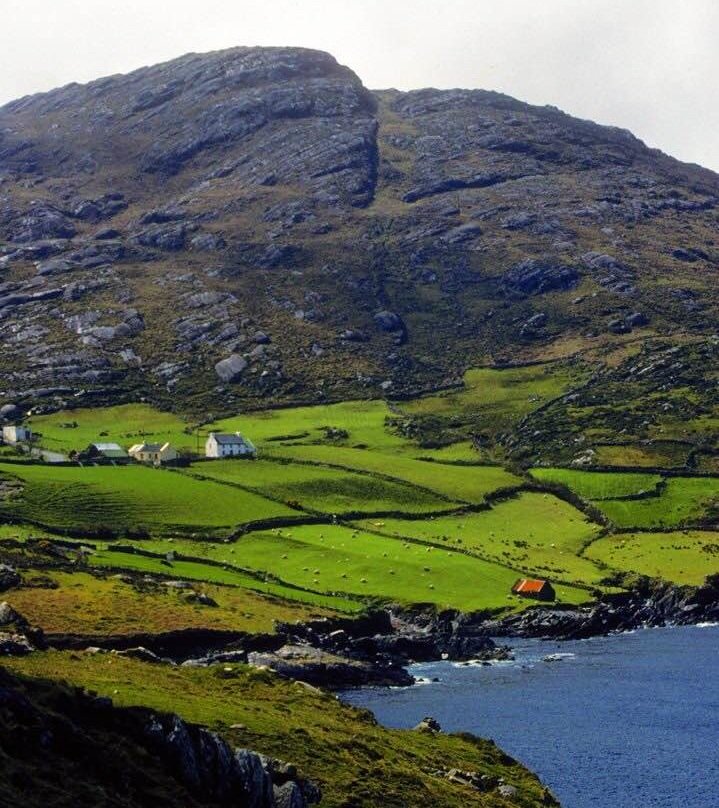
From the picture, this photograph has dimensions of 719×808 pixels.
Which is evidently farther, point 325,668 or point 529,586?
point 529,586

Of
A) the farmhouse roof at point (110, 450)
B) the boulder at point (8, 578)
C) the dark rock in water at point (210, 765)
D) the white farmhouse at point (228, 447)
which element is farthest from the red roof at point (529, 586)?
the dark rock in water at point (210, 765)

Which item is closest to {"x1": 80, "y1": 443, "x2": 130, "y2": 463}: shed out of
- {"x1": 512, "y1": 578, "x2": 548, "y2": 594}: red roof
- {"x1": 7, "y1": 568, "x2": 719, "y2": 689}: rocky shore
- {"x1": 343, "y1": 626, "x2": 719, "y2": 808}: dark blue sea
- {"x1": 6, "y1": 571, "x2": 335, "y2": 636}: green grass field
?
{"x1": 6, "y1": 571, "x2": 335, "y2": 636}: green grass field

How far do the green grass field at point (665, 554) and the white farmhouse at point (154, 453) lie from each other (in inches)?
2546

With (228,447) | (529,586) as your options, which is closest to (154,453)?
(228,447)

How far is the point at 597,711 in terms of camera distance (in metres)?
101

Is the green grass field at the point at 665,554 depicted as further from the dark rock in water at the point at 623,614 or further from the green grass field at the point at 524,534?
the dark rock in water at the point at 623,614

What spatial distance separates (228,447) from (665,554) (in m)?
69.6

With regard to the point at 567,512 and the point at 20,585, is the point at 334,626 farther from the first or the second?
the point at 567,512

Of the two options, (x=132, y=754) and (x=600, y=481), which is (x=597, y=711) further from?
(x=600, y=481)

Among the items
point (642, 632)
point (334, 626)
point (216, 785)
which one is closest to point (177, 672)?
point (216, 785)

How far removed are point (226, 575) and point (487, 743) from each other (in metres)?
61.1

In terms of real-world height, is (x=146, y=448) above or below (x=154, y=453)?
above

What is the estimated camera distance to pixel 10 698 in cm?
4741

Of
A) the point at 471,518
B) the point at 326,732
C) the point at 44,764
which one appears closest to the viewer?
the point at 44,764
